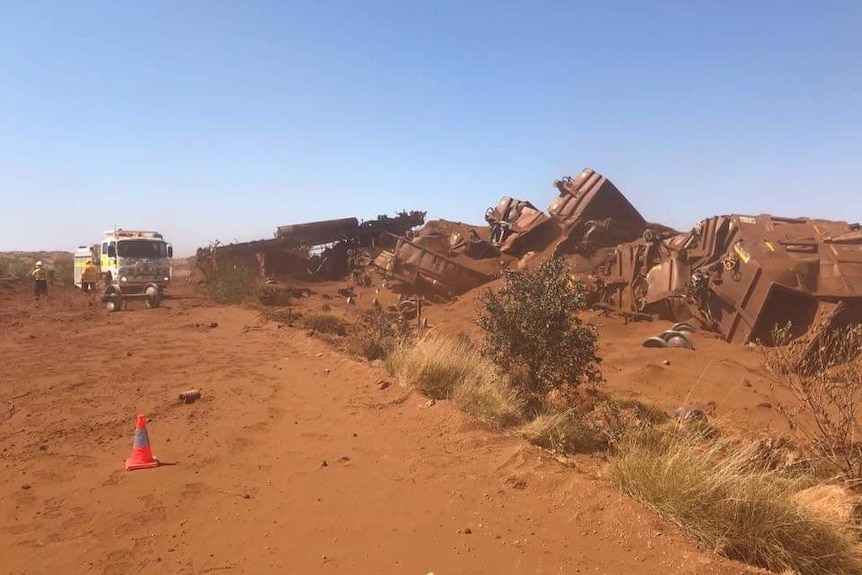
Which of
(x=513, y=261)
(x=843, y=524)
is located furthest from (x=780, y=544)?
(x=513, y=261)

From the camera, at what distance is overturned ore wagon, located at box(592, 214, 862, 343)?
41.7 feet

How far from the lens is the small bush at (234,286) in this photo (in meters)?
24.0

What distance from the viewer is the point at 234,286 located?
24.4 metres

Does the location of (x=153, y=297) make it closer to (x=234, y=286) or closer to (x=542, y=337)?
(x=234, y=286)

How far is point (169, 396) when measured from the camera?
30.0ft

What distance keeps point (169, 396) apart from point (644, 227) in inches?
738

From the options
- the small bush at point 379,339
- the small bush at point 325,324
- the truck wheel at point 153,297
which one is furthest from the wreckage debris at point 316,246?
the small bush at point 379,339

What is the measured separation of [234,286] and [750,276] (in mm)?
18660

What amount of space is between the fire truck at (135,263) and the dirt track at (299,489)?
46.7 feet

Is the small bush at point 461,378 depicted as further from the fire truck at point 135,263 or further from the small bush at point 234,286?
the fire truck at point 135,263

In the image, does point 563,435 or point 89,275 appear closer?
point 563,435

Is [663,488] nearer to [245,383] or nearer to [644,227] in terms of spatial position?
[245,383]

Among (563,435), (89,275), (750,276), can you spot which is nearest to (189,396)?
(563,435)

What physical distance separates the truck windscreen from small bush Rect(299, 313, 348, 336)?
37.5 feet
